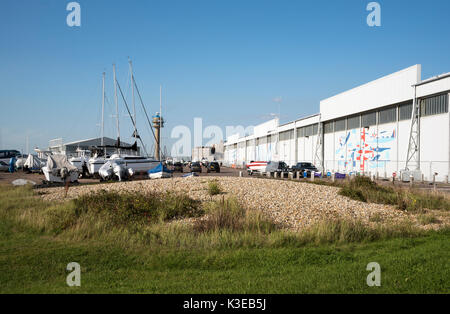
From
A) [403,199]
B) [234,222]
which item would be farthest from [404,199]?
[234,222]

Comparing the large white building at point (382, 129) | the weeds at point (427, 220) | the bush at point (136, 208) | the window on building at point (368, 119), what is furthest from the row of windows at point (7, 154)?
the weeds at point (427, 220)

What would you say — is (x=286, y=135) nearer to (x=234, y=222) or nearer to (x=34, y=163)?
(x=34, y=163)

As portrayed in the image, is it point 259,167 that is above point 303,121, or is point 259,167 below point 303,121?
below

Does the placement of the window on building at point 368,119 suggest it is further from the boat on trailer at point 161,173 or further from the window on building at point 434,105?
the boat on trailer at point 161,173

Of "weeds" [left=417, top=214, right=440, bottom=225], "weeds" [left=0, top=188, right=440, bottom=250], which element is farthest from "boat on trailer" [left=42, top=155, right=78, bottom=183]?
"weeds" [left=417, top=214, right=440, bottom=225]

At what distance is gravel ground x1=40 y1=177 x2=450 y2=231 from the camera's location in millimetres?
11948

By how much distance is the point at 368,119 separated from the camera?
43.5 meters

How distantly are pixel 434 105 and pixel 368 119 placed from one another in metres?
10.3
